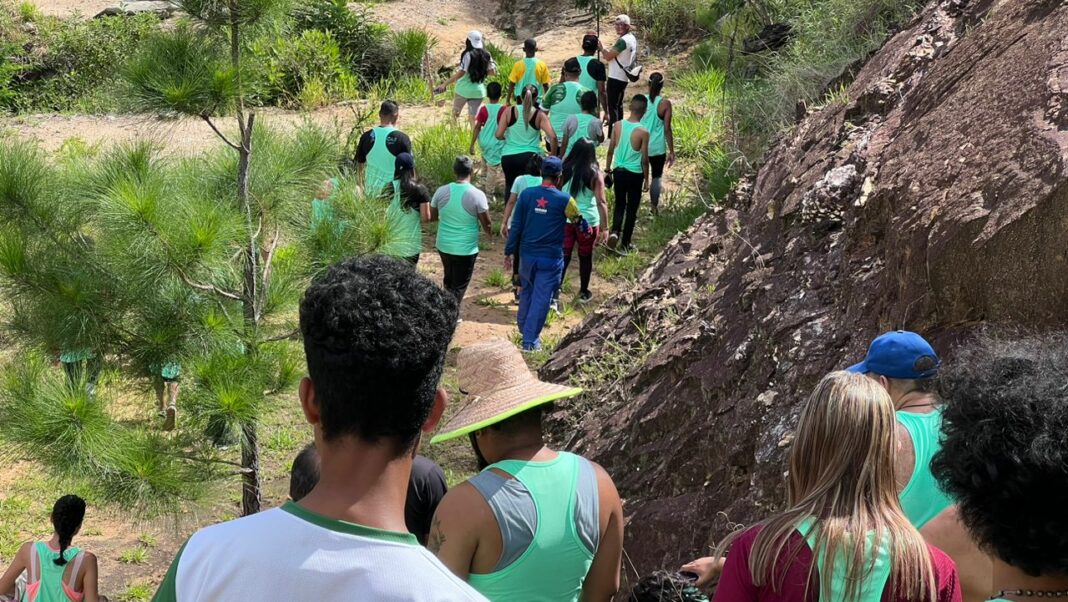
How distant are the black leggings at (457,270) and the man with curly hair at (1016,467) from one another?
6.45 m

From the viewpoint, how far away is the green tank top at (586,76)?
12164mm

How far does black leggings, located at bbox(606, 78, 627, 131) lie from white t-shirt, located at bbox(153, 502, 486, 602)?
11.8 metres

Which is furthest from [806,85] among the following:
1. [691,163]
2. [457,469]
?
[457,469]

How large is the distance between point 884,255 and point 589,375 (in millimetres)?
2376

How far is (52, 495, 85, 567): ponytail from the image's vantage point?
450 cm

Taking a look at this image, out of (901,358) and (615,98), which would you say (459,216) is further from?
(901,358)

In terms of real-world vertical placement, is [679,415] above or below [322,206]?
below

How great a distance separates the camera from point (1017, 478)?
6.29 feet

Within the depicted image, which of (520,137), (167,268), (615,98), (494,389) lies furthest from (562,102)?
(494,389)

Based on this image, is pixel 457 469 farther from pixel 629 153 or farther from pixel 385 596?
pixel 385 596

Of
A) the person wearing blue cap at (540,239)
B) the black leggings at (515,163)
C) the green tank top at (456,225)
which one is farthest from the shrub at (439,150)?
the person wearing blue cap at (540,239)

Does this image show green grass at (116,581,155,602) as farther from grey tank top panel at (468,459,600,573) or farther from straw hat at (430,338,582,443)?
grey tank top panel at (468,459,600,573)

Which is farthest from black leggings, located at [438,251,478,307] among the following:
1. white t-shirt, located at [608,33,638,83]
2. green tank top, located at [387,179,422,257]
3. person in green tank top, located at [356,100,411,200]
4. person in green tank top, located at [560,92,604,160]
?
white t-shirt, located at [608,33,638,83]

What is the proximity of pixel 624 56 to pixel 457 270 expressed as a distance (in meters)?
5.19
